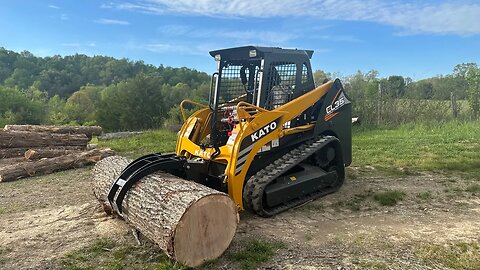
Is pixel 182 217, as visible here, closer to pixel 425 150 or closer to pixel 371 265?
pixel 371 265

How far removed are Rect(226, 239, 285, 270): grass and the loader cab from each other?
183 cm

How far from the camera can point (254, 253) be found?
163 inches

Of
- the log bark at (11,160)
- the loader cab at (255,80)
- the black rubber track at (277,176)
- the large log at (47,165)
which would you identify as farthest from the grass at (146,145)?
the black rubber track at (277,176)

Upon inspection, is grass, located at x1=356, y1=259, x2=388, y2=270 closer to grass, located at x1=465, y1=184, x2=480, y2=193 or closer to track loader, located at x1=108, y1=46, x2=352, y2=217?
track loader, located at x1=108, y1=46, x2=352, y2=217

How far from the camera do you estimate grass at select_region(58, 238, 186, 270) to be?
393 centimetres

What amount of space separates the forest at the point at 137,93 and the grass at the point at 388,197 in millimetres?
3324

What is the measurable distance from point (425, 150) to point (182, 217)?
7.90 metres

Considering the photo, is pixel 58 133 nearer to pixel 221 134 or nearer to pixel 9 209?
pixel 9 209

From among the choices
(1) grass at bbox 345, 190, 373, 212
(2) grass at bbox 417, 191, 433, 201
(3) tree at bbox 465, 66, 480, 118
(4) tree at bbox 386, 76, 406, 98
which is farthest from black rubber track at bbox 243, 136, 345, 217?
(3) tree at bbox 465, 66, 480, 118

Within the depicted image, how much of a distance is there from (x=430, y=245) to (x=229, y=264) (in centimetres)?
211

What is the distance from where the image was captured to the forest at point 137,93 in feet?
54.1

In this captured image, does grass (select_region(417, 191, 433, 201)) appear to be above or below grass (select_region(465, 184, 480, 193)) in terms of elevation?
below

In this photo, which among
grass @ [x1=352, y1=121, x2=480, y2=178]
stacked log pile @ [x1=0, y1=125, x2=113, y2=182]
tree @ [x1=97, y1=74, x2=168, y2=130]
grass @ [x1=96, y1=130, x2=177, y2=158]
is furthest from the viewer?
tree @ [x1=97, y1=74, x2=168, y2=130]

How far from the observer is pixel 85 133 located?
41.9 ft
